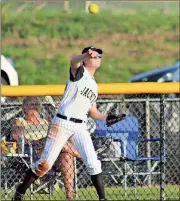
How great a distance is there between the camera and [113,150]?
1263 cm

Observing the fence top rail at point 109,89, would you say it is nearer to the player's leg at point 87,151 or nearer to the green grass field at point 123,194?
the player's leg at point 87,151

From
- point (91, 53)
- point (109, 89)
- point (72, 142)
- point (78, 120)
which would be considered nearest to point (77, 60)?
point (91, 53)

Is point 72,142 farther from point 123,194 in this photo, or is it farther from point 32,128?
point 123,194

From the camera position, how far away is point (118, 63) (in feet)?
98.2

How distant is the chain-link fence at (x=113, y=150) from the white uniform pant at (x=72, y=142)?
3.49 ft

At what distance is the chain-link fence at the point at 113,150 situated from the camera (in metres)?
12.2

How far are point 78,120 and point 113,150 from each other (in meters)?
1.85

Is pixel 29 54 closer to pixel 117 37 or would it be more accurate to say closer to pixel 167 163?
pixel 117 37

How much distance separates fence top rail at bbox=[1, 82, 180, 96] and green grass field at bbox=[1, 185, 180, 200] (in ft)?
4.74

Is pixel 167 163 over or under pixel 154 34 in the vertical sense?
under

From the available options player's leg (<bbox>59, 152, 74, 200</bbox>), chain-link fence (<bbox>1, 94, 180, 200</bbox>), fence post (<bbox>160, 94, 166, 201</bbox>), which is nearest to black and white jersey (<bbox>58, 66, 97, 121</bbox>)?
chain-link fence (<bbox>1, 94, 180, 200</bbox>)

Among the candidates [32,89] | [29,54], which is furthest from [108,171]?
[29,54]

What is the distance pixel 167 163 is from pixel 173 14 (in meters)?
20.5

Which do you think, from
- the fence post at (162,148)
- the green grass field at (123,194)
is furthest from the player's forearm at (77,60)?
the green grass field at (123,194)
